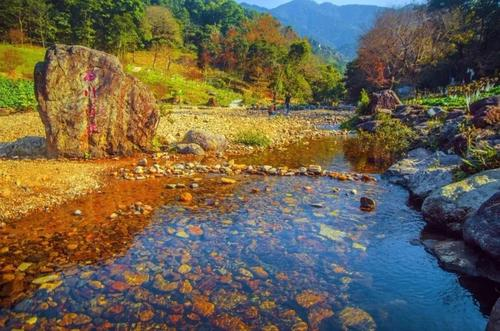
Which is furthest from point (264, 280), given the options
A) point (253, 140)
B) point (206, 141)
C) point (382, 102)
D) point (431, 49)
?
point (431, 49)

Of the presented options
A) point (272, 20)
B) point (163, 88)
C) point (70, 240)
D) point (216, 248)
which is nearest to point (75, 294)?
point (70, 240)

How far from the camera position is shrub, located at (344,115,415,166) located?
17.8 metres

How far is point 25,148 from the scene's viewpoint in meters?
14.0

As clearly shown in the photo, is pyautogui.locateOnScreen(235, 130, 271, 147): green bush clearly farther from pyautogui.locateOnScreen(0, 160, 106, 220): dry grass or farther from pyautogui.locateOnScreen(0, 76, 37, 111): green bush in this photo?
pyautogui.locateOnScreen(0, 76, 37, 111): green bush

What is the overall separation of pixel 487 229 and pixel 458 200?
188cm

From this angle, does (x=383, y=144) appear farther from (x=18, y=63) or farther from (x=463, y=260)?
(x=18, y=63)

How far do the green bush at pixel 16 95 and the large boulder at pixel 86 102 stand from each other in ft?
57.4

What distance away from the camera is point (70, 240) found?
7469 millimetres

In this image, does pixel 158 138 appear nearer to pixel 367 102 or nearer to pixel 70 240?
pixel 70 240

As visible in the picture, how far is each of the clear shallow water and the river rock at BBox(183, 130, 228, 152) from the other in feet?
23.5

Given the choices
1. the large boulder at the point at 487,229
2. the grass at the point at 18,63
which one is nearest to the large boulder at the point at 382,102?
the large boulder at the point at 487,229

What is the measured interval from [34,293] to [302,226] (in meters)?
5.38

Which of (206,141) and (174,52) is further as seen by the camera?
(174,52)

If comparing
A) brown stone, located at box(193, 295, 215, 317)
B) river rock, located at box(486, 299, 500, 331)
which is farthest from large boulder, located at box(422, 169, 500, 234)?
brown stone, located at box(193, 295, 215, 317)
